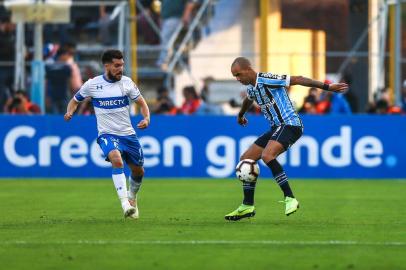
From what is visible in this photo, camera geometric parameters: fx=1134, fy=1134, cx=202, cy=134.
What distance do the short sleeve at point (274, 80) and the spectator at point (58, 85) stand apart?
11.9 meters

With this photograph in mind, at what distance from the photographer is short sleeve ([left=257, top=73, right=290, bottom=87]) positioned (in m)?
13.3

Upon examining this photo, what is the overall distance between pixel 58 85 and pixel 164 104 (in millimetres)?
2405

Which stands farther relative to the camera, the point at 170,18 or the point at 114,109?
the point at 170,18

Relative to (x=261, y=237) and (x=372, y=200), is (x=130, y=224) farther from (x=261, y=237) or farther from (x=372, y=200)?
(x=372, y=200)

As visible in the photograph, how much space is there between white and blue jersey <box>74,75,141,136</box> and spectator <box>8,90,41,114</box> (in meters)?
10.0

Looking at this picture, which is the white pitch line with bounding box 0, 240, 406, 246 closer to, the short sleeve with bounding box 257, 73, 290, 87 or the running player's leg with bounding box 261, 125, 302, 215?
the running player's leg with bounding box 261, 125, 302, 215

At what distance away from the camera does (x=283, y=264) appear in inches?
372

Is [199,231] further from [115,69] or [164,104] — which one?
[164,104]

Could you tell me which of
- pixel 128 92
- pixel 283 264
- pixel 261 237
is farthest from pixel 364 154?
pixel 283 264

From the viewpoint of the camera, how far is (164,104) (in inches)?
964

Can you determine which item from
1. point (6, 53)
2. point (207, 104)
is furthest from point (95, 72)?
point (207, 104)

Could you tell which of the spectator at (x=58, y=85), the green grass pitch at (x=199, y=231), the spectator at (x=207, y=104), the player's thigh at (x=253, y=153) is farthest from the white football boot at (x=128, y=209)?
the spectator at (x=58, y=85)

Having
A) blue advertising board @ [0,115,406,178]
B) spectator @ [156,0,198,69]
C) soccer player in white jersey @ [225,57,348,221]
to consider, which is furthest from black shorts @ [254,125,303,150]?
spectator @ [156,0,198,69]

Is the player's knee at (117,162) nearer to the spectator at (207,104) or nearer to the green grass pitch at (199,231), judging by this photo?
the green grass pitch at (199,231)
